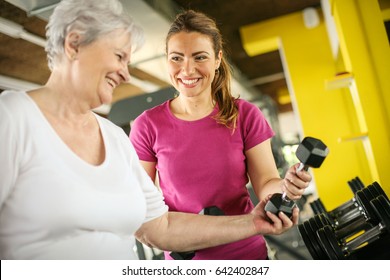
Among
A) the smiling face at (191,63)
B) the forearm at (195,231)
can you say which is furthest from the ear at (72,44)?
the forearm at (195,231)

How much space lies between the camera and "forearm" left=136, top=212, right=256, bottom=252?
3.00ft

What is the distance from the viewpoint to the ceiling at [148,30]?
36.4 inches

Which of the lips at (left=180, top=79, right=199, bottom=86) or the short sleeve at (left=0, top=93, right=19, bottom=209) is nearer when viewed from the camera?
the short sleeve at (left=0, top=93, right=19, bottom=209)

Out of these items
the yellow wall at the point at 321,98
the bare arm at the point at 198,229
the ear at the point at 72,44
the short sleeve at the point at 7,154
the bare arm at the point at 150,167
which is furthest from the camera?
the yellow wall at the point at 321,98

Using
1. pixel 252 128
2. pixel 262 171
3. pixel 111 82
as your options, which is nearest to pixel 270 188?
pixel 262 171

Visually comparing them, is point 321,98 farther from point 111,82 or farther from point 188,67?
point 111,82

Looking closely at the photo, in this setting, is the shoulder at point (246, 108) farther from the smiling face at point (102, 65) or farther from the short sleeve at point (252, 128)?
the smiling face at point (102, 65)

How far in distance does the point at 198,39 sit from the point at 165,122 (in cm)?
22

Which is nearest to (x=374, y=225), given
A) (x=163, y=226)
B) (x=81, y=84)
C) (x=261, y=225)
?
Answer: (x=261, y=225)

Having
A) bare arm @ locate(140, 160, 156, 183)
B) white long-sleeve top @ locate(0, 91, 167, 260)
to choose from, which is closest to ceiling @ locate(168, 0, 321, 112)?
bare arm @ locate(140, 160, 156, 183)

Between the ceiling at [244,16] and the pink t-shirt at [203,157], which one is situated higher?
the ceiling at [244,16]

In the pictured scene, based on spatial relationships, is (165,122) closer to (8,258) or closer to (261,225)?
(261,225)

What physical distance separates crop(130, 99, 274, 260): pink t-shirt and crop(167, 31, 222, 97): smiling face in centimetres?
7

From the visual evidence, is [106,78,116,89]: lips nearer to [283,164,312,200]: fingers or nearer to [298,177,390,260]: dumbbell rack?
[283,164,312,200]: fingers
